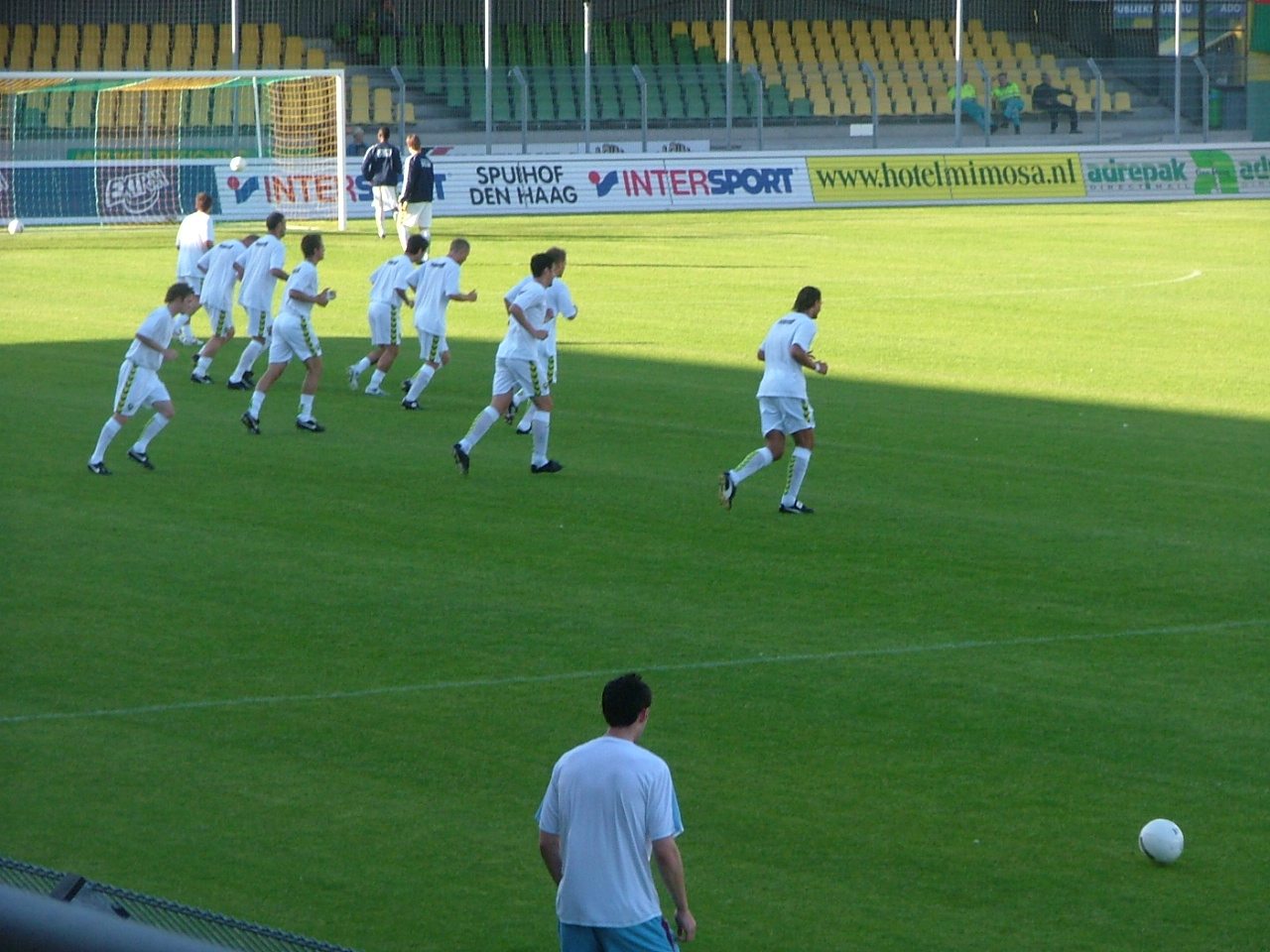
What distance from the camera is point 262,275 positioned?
19.2 m

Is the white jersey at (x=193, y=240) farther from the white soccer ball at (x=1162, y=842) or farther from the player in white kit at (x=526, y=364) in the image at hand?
the white soccer ball at (x=1162, y=842)

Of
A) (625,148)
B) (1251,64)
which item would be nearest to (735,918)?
(625,148)

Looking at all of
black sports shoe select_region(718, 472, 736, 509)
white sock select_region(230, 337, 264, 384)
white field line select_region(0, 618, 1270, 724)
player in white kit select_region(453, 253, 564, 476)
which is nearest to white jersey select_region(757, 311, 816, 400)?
black sports shoe select_region(718, 472, 736, 509)

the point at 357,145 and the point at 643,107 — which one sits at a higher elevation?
the point at 643,107

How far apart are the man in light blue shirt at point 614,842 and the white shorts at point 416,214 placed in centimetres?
2835

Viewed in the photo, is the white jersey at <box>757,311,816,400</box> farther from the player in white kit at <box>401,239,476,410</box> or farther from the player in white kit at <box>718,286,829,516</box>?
the player in white kit at <box>401,239,476,410</box>

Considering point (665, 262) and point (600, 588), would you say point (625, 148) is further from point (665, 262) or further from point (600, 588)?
point (600, 588)

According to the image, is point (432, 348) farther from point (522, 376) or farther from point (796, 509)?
point (796, 509)

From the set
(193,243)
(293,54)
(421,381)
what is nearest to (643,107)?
(293,54)

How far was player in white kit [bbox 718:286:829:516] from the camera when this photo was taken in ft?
42.8

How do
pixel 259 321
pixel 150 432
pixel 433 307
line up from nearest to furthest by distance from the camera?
pixel 150 432
pixel 433 307
pixel 259 321

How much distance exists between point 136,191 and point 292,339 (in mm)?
22323

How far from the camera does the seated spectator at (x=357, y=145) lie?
40.2 m

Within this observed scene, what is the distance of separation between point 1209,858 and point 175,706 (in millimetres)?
5110
